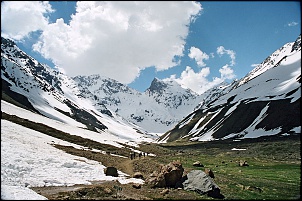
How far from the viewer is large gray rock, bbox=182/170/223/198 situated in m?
31.5

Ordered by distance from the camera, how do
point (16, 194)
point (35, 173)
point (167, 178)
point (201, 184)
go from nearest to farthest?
point (16, 194) < point (201, 184) < point (35, 173) < point (167, 178)

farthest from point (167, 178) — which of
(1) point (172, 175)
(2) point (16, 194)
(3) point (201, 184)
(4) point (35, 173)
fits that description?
(2) point (16, 194)

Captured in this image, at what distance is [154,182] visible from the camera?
118 ft

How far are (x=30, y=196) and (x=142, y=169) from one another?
1143 inches

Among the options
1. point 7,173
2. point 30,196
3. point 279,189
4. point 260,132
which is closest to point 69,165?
point 7,173

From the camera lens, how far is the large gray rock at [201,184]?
3145 cm

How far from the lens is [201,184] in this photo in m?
33.2

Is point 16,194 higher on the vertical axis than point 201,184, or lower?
higher

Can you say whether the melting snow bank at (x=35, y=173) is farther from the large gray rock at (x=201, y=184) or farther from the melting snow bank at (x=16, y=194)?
the large gray rock at (x=201, y=184)

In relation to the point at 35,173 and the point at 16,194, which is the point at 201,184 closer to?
the point at 16,194

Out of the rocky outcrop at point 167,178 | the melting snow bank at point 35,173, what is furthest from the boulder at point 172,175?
the melting snow bank at point 35,173

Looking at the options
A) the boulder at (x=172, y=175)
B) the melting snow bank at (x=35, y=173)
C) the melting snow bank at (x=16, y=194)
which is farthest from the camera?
the boulder at (x=172, y=175)

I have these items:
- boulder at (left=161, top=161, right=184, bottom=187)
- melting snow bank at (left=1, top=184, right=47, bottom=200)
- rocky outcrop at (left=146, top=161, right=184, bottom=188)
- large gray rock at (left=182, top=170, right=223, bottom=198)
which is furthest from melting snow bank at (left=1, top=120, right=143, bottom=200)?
large gray rock at (left=182, top=170, right=223, bottom=198)

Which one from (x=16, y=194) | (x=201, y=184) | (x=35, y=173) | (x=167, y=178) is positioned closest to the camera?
(x=16, y=194)
